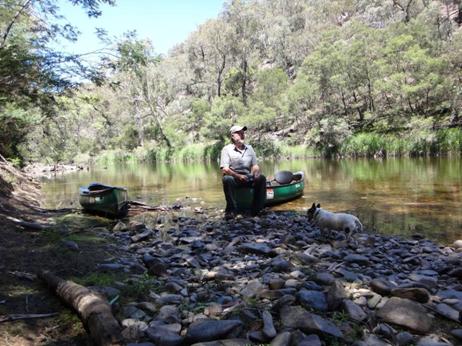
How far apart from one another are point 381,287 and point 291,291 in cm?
84

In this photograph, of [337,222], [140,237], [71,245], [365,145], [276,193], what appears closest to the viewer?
[71,245]

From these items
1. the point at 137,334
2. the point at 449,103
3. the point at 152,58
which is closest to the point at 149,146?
the point at 449,103

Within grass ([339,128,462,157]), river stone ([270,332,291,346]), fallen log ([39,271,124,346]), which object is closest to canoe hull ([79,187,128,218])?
fallen log ([39,271,124,346])

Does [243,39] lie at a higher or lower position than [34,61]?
higher

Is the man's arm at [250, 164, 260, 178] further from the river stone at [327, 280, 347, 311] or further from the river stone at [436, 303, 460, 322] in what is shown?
the river stone at [436, 303, 460, 322]

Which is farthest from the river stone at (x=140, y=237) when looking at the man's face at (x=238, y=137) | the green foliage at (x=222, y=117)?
the green foliage at (x=222, y=117)

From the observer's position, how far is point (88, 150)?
63625 millimetres

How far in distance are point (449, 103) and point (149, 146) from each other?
35.5m

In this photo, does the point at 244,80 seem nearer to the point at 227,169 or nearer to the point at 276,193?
the point at 276,193

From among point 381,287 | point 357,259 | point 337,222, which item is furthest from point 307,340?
point 337,222

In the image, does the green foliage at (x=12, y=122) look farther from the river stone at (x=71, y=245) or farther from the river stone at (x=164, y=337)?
the river stone at (x=164, y=337)

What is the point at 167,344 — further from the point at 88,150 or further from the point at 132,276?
the point at 88,150

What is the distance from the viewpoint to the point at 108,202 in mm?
10523

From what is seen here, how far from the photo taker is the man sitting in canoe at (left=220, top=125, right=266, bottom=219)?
9.04m
